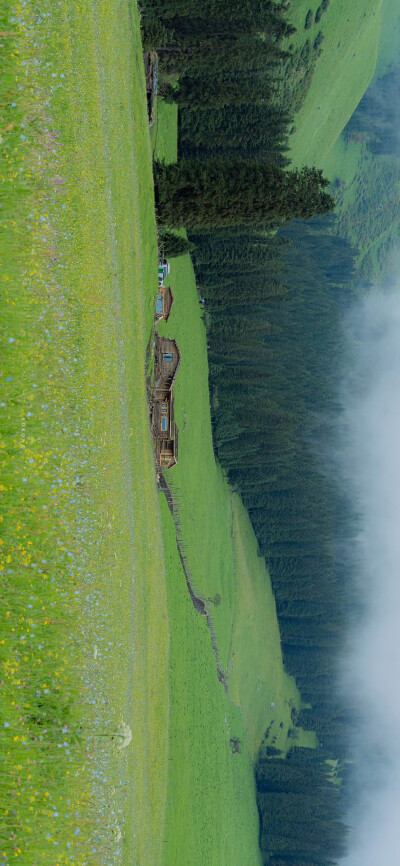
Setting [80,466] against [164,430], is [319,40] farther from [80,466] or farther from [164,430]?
[80,466]

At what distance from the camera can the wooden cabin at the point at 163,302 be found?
6078 centimetres

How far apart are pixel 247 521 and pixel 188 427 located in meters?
47.6

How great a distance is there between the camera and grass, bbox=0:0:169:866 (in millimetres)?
23391

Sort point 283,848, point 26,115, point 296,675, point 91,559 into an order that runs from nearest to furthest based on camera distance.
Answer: point 26,115, point 91,559, point 283,848, point 296,675

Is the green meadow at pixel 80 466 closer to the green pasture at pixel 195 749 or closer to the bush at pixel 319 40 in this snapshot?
the green pasture at pixel 195 749

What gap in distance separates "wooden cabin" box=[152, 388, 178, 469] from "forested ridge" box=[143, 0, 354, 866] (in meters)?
14.3

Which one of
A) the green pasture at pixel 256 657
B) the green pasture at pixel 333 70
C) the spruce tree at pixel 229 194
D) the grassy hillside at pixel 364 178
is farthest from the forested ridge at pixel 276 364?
the grassy hillside at pixel 364 178

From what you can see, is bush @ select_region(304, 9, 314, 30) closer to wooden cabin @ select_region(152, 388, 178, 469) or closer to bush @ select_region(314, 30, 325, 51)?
bush @ select_region(314, 30, 325, 51)

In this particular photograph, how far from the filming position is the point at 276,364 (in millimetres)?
121875

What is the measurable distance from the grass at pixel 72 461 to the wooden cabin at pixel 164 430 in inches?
466

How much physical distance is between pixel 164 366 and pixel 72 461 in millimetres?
28890

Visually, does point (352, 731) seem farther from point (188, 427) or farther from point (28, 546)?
point (28, 546)

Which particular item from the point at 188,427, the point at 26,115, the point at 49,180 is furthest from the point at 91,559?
the point at 188,427

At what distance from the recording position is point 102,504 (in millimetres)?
33062
